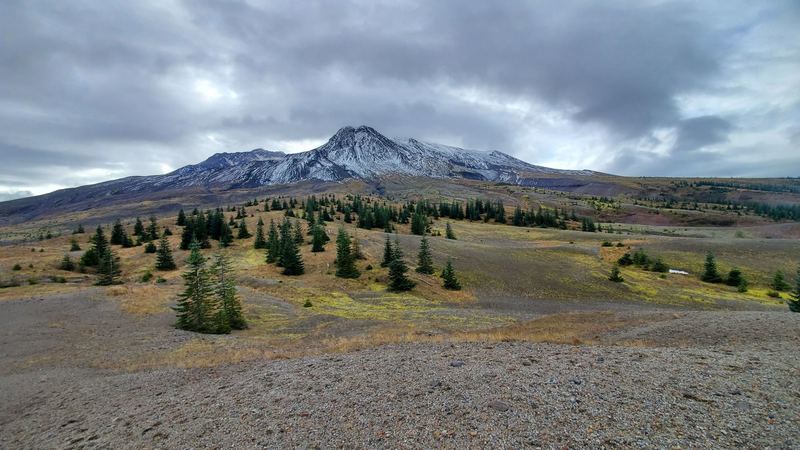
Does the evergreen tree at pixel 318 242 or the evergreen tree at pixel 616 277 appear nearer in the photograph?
the evergreen tree at pixel 616 277

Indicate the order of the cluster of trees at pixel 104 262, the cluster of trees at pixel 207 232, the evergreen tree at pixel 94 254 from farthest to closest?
the cluster of trees at pixel 207 232 → the evergreen tree at pixel 94 254 → the cluster of trees at pixel 104 262

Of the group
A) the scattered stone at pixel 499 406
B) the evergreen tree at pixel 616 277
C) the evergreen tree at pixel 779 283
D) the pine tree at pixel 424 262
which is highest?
the scattered stone at pixel 499 406

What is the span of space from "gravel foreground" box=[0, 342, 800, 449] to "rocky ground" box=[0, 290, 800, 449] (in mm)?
45

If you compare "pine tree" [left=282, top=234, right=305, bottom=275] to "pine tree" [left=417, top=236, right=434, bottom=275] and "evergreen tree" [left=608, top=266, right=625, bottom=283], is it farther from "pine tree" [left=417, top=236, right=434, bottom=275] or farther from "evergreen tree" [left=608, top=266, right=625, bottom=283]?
"evergreen tree" [left=608, top=266, right=625, bottom=283]

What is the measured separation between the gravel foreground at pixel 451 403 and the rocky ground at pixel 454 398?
1.8 inches

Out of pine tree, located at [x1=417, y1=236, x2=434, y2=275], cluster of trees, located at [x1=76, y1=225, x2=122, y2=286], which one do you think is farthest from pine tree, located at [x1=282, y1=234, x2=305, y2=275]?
cluster of trees, located at [x1=76, y1=225, x2=122, y2=286]

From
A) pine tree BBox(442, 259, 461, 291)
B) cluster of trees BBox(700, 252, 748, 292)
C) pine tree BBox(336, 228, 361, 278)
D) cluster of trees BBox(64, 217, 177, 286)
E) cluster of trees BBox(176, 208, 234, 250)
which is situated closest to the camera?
pine tree BBox(442, 259, 461, 291)

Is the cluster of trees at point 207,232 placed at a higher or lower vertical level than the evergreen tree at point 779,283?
higher

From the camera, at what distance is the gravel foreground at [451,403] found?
7.24 m

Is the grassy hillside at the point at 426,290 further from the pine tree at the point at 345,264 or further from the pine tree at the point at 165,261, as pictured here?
the pine tree at the point at 165,261

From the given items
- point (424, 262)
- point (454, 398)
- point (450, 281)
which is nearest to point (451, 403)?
point (454, 398)

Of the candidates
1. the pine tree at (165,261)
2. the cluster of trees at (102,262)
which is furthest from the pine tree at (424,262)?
the cluster of trees at (102,262)

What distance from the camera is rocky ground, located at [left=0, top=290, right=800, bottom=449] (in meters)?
7.33

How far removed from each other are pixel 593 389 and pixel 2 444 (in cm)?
1569
